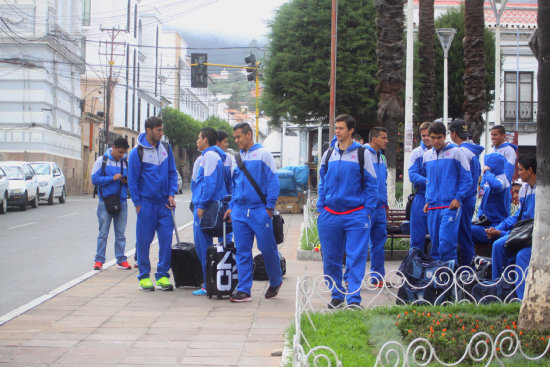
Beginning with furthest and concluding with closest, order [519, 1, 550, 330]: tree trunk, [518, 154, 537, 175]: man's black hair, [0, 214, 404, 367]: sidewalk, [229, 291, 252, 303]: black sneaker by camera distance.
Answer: [229, 291, 252, 303]: black sneaker
[518, 154, 537, 175]: man's black hair
[0, 214, 404, 367]: sidewalk
[519, 1, 550, 330]: tree trunk

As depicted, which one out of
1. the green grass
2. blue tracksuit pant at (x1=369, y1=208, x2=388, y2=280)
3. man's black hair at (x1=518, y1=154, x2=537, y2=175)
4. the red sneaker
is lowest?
the red sneaker

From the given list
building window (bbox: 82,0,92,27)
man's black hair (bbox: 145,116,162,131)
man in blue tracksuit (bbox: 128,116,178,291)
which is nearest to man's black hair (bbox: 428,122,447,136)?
man in blue tracksuit (bbox: 128,116,178,291)

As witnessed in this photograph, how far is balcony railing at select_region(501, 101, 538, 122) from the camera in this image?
1511 inches

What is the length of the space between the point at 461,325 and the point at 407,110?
37.4 feet

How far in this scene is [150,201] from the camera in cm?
912

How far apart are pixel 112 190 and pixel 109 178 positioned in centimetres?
18

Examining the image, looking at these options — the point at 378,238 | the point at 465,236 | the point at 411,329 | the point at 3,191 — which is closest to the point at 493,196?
the point at 465,236

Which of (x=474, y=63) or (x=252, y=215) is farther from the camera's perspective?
(x=474, y=63)

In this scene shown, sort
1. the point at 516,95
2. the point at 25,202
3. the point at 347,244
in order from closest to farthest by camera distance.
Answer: the point at 347,244 → the point at 25,202 → the point at 516,95

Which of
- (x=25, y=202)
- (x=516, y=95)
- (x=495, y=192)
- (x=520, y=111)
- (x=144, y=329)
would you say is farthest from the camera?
(x=520, y=111)

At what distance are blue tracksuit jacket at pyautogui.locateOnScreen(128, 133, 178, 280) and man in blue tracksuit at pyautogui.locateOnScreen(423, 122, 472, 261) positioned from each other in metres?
3.11

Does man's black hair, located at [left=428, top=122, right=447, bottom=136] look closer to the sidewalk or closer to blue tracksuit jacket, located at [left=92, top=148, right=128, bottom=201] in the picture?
the sidewalk

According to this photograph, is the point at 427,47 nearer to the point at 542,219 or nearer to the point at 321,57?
the point at 321,57

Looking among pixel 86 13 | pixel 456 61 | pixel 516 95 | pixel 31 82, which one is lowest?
pixel 516 95
